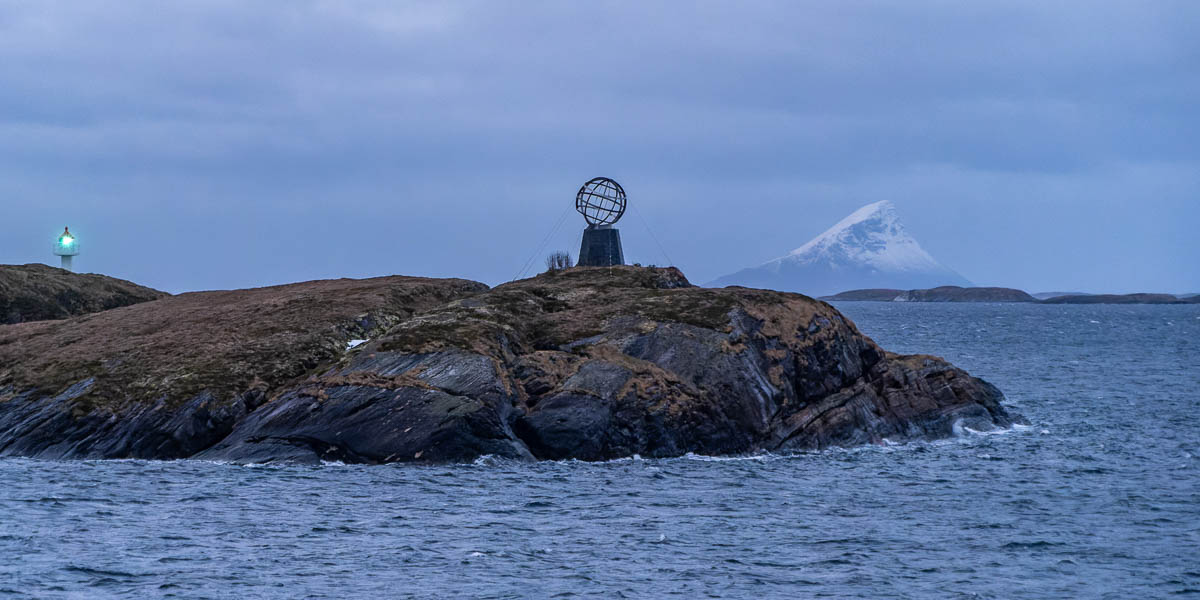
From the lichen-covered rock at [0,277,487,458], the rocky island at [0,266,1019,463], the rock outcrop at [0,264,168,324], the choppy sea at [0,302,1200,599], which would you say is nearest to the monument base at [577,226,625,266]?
the lichen-covered rock at [0,277,487,458]

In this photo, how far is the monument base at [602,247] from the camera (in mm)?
72188

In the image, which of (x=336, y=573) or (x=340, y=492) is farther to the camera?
(x=340, y=492)

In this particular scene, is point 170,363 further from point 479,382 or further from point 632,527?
point 632,527

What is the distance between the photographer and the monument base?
7219 cm

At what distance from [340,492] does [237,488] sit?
138 inches

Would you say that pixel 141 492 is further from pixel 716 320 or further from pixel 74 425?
pixel 716 320

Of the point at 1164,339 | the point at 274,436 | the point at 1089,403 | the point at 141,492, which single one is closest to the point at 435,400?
the point at 274,436

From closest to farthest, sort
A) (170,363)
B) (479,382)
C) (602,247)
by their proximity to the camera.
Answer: (479,382)
(170,363)
(602,247)

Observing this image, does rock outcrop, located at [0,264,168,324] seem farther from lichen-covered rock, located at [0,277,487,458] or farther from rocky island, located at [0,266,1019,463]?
rocky island, located at [0,266,1019,463]

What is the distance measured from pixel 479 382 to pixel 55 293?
49.7 m

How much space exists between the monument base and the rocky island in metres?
13.9

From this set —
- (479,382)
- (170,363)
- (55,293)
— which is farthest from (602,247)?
(55,293)

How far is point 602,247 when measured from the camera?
7219cm

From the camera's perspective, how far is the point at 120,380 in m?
47.8
